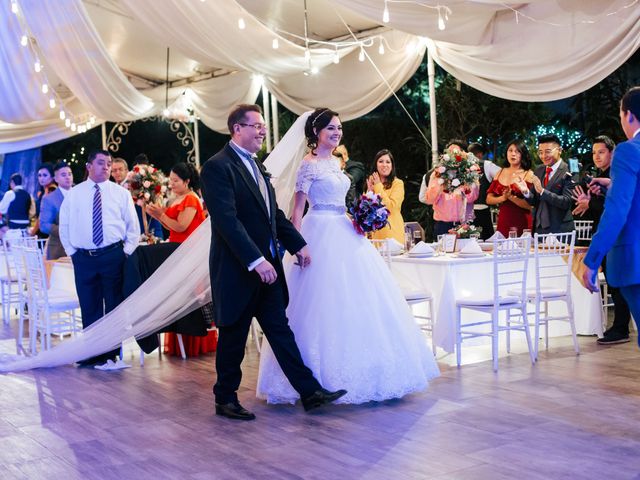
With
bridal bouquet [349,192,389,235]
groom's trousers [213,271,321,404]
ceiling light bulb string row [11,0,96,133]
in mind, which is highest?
ceiling light bulb string row [11,0,96,133]

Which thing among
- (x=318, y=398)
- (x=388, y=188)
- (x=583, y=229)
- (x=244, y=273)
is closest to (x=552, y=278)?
(x=583, y=229)

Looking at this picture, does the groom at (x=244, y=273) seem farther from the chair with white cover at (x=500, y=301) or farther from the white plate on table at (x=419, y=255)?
the white plate on table at (x=419, y=255)

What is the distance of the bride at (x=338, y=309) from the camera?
4.68 meters

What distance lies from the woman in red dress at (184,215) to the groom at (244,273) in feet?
7.12

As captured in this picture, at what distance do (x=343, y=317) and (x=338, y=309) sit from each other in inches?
2.1

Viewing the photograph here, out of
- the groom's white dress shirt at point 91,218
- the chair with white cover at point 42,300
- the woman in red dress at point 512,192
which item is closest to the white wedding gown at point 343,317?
the groom's white dress shirt at point 91,218

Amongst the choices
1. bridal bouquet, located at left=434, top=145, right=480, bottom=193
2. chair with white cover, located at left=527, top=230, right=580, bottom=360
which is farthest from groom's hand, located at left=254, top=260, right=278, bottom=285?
bridal bouquet, located at left=434, top=145, right=480, bottom=193

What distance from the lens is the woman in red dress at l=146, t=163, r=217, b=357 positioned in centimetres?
667

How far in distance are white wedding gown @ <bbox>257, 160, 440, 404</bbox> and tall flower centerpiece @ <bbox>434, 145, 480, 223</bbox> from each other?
1742 millimetres

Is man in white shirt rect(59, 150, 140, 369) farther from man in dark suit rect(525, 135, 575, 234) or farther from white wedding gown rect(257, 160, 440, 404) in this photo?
man in dark suit rect(525, 135, 575, 234)

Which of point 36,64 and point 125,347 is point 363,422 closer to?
point 125,347

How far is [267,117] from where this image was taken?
38.1 feet

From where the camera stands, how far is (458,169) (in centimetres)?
651

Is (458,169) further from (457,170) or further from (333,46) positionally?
(333,46)
